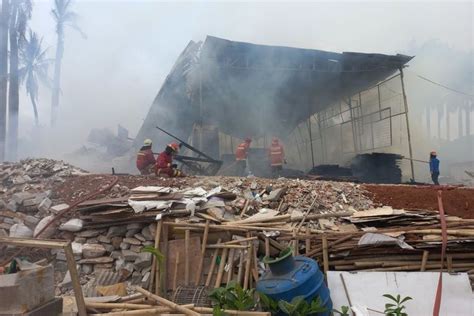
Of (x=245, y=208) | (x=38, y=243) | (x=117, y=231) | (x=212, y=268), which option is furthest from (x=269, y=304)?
(x=117, y=231)

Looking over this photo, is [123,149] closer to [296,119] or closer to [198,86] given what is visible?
[198,86]

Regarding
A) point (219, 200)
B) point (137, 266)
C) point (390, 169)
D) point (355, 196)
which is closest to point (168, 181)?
point (219, 200)

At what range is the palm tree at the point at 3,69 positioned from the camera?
18.3 meters

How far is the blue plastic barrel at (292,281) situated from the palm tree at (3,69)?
677 inches

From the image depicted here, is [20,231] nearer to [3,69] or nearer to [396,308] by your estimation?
[396,308]

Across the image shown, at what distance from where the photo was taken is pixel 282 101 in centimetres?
1744

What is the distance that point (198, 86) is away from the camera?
1450 centimetres

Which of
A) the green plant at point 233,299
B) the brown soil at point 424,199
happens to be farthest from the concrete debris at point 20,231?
the brown soil at point 424,199

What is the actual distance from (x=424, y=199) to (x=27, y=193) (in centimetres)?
704

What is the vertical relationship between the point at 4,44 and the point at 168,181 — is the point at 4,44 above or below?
above

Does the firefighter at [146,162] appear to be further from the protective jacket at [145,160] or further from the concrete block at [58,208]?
the concrete block at [58,208]

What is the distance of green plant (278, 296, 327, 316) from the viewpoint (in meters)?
3.56

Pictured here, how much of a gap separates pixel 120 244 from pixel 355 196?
427cm

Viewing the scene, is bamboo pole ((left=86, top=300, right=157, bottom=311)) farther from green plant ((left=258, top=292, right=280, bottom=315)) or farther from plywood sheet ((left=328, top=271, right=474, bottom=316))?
plywood sheet ((left=328, top=271, right=474, bottom=316))
